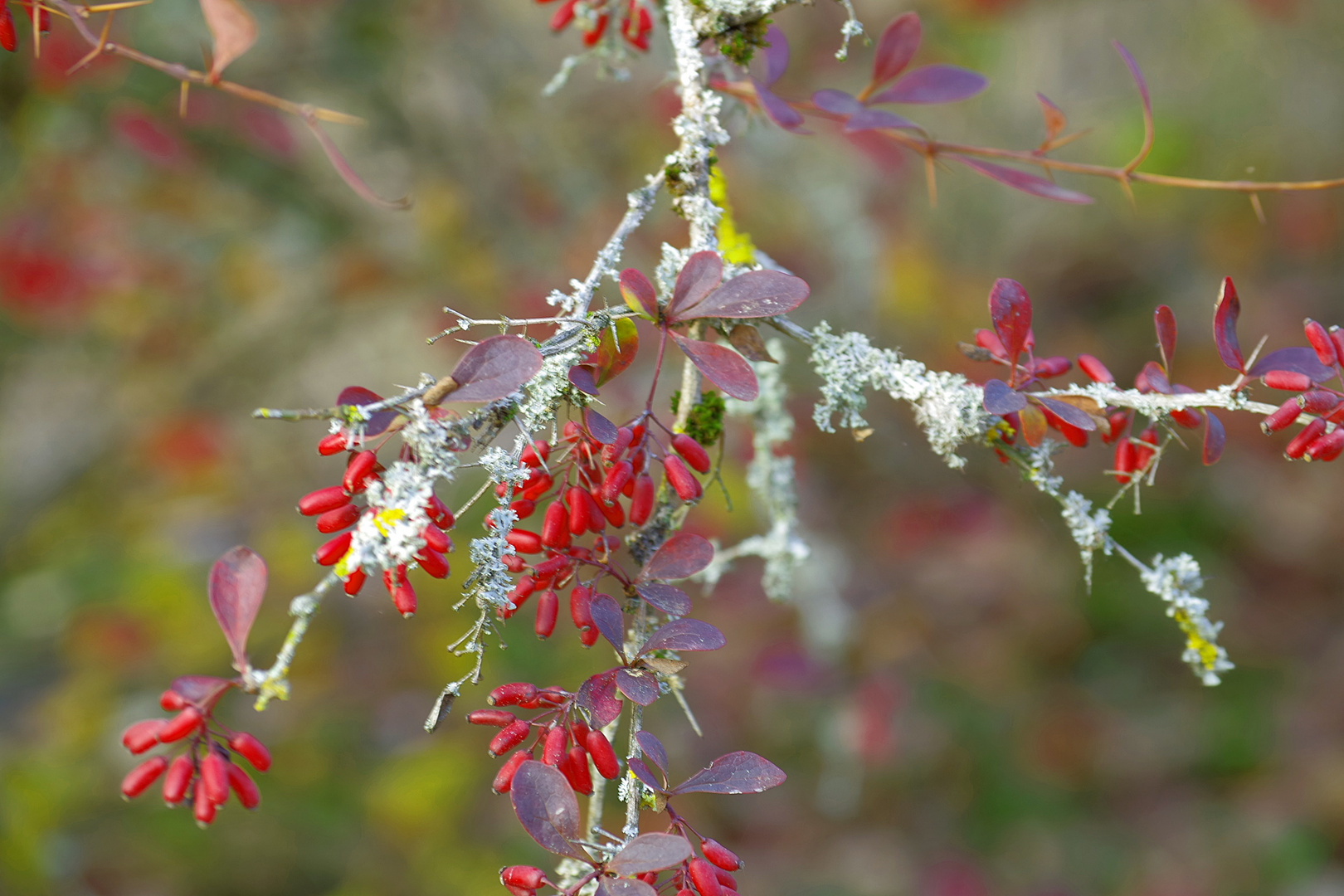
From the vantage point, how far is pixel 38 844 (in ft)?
7.81

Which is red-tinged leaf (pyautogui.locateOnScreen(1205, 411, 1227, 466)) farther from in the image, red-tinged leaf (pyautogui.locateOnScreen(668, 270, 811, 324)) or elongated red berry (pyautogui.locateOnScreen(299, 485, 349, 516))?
elongated red berry (pyautogui.locateOnScreen(299, 485, 349, 516))

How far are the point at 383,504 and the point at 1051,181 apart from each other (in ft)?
2.71

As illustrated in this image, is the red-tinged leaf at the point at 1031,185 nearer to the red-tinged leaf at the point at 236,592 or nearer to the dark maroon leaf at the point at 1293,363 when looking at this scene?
the dark maroon leaf at the point at 1293,363

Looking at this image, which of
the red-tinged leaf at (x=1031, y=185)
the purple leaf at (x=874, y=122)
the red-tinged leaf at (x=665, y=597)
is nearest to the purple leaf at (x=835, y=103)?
the purple leaf at (x=874, y=122)

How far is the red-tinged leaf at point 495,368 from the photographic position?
597 mm

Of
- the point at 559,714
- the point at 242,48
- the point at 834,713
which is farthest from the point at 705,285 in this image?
the point at 834,713

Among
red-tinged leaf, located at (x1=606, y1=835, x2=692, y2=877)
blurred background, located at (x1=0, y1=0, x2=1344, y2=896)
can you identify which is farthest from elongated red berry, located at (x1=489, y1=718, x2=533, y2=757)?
blurred background, located at (x1=0, y1=0, x2=1344, y2=896)

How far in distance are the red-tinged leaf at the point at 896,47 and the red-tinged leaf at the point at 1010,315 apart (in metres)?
0.39

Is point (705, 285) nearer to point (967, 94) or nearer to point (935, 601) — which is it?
point (967, 94)

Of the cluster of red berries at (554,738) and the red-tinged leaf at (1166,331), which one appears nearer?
the cluster of red berries at (554,738)

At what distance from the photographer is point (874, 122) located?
905 mm

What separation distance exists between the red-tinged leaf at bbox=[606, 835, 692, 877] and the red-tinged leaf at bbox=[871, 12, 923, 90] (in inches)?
32.2

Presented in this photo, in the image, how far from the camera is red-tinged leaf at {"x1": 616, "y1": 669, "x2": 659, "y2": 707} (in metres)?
0.62

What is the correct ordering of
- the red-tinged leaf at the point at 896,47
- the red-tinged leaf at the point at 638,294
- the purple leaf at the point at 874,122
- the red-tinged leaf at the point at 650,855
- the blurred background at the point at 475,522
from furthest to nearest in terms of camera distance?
the blurred background at the point at 475,522 → the red-tinged leaf at the point at 896,47 → the purple leaf at the point at 874,122 → the red-tinged leaf at the point at 638,294 → the red-tinged leaf at the point at 650,855
